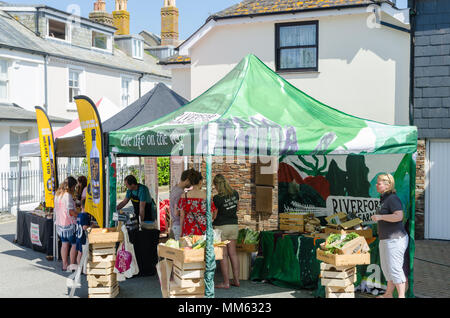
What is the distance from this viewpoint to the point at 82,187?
1087cm

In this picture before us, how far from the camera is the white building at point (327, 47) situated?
45.0ft

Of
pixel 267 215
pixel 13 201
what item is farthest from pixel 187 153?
pixel 13 201

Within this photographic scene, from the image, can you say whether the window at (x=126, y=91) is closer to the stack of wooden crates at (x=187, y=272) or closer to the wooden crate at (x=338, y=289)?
the stack of wooden crates at (x=187, y=272)

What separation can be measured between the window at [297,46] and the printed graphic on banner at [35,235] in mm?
7820

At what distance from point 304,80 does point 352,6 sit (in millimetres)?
2325

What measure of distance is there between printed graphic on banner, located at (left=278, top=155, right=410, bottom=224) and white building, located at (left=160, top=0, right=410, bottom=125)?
13.5 feet

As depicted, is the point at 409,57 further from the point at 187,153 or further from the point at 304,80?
the point at 187,153

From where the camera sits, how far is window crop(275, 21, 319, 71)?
48.5ft

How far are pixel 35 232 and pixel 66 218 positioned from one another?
8.28ft

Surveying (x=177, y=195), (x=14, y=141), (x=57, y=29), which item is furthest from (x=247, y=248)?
(x=57, y=29)

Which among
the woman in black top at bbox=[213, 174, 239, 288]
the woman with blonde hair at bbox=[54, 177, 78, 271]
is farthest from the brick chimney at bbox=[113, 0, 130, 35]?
the woman in black top at bbox=[213, 174, 239, 288]

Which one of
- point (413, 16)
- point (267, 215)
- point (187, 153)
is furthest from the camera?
point (267, 215)

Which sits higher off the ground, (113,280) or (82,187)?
(82,187)

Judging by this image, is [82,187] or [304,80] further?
[304,80]
